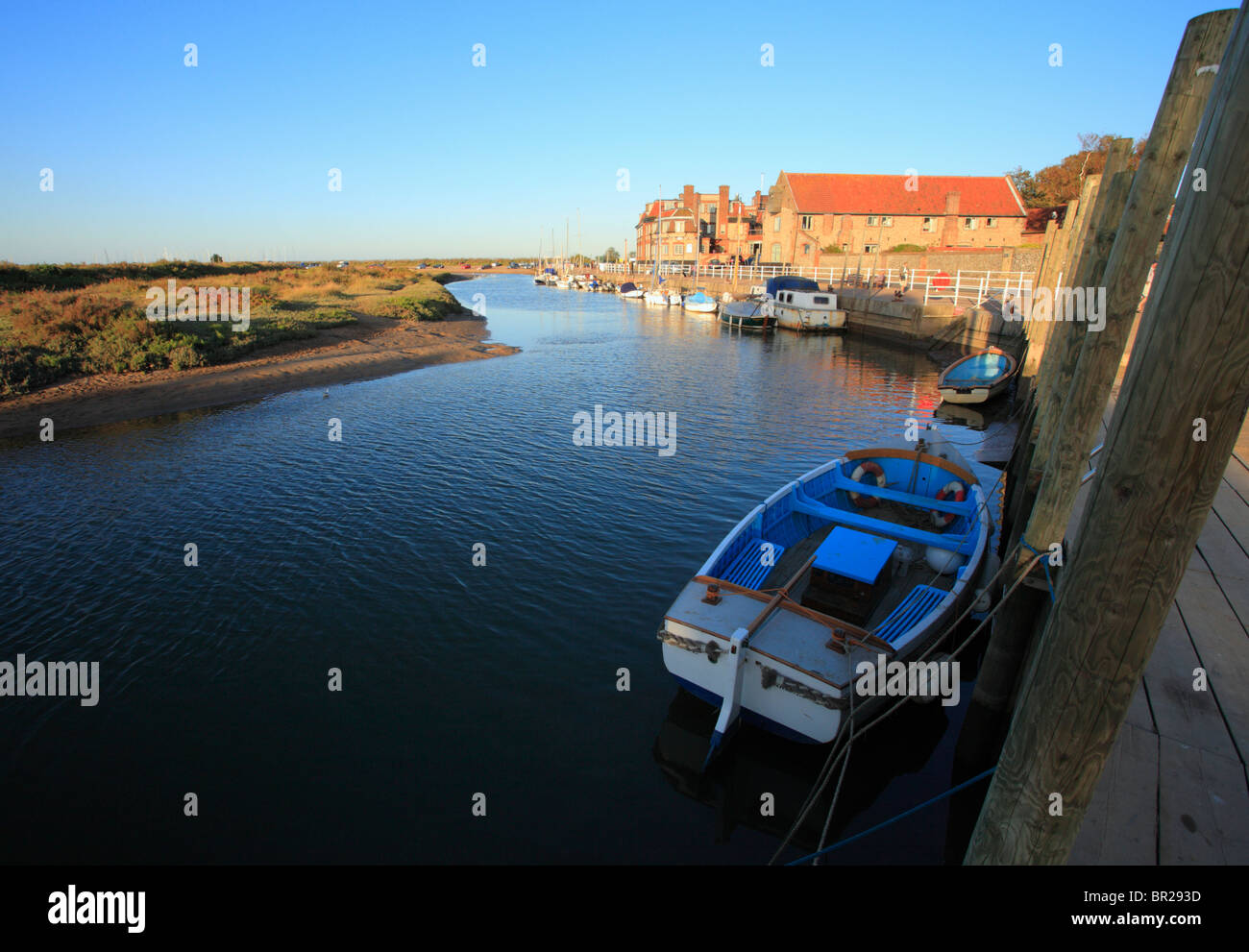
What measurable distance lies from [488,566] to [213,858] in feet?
22.3

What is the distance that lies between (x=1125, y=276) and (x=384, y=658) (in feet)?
37.3

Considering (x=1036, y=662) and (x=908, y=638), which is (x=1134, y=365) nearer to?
(x=1036, y=662)

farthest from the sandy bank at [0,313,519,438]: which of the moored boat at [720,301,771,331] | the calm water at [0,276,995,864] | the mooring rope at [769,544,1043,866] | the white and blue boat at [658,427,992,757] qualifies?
the mooring rope at [769,544,1043,866]

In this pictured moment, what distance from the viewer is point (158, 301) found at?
3775 centimetres

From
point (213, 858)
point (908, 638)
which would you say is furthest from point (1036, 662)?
point (213, 858)

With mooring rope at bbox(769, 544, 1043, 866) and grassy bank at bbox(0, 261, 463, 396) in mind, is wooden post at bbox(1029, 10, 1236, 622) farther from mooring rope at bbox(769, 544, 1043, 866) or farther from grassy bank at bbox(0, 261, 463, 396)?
grassy bank at bbox(0, 261, 463, 396)

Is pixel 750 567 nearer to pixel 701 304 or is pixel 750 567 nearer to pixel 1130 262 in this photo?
pixel 1130 262

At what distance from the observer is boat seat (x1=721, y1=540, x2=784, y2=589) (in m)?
10.0

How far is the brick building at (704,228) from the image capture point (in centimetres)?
9544

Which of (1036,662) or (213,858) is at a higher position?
(1036,662)

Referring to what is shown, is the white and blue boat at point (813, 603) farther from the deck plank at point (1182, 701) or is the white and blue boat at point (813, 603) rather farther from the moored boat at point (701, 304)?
the moored boat at point (701, 304)

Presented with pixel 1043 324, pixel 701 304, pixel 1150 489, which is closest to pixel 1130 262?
pixel 1150 489
